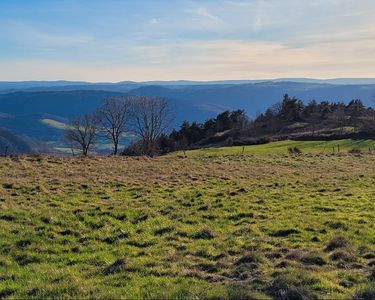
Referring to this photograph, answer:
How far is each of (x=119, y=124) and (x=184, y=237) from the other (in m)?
60.2

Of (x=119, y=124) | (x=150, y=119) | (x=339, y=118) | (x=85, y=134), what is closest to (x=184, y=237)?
(x=85, y=134)

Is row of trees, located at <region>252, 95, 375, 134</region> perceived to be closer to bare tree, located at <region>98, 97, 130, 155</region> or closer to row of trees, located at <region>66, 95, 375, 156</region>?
row of trees, located at <region>66, 95, 375, 156</region>

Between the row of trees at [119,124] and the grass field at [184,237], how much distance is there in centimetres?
4471

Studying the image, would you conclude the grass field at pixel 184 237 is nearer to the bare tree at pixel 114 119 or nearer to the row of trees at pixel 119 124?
the row of trees at pixel 119 124

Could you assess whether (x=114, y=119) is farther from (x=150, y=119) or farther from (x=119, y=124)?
(x=150, y=119)

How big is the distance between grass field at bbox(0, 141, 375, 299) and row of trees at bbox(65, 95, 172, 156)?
44706mm

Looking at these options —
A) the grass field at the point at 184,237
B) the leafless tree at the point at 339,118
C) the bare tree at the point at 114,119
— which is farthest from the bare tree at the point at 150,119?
the grass field at the point at 184,237

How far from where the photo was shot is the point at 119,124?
7169 centimetres

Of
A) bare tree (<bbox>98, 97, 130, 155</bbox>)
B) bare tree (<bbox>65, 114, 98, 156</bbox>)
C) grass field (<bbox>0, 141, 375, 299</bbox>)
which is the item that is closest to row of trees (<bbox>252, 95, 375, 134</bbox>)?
bare tree (<bbox>98, 97, 130, 155</bbox>)

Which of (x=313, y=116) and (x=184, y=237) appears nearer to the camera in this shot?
(x=184, y=237)

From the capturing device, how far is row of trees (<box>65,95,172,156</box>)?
2749 inches

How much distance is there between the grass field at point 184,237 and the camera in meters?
8.20

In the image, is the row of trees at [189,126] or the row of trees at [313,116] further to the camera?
the row of trees at [313,116]

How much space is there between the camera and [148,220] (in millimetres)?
14672
